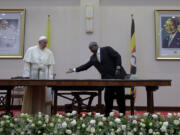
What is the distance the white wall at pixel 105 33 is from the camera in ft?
21.8

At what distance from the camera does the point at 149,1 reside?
22.8 feet

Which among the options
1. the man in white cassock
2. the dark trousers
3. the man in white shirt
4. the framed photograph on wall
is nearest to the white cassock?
the man in white cassock

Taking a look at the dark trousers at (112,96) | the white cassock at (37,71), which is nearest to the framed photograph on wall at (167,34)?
the dark trousers at (112,96)

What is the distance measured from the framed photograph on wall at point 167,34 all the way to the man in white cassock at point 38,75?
380 cm

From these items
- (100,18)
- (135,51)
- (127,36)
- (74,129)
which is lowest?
(74,129)

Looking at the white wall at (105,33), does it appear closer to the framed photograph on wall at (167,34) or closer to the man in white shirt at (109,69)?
the framed photograph on wall at (167,34)

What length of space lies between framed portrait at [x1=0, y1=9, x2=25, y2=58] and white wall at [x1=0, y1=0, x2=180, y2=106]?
167mm

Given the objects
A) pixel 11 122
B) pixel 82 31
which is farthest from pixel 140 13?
pixel 11 122

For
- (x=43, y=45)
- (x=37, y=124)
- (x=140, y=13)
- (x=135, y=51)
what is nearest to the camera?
(x=37, y=124)

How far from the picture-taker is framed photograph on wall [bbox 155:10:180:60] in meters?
6.68

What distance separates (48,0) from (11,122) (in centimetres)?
566

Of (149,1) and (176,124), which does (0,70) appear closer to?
(149,1)

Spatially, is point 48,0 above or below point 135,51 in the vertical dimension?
above

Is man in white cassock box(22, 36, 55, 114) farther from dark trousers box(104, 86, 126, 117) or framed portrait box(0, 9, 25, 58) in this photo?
framed portrait box(0, 9, 25, 58)
